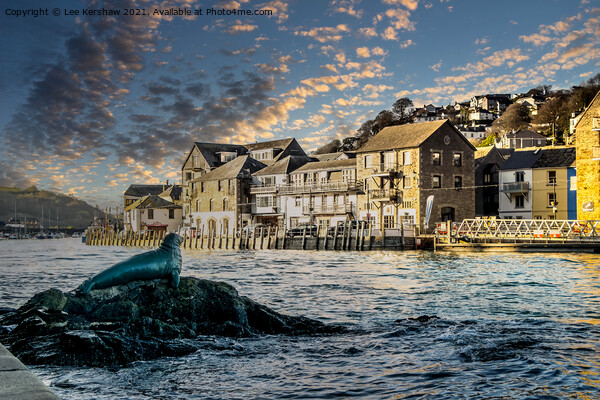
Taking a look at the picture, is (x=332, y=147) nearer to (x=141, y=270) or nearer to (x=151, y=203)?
(x=151, y=203)

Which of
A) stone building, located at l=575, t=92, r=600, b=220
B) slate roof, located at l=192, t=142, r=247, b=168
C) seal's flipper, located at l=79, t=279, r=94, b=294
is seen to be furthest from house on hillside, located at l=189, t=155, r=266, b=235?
seal's flipper, located at l=79, t=279, r=94, b=294

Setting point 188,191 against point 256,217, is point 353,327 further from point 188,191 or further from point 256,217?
point 188,191

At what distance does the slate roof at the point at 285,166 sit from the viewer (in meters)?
83.8

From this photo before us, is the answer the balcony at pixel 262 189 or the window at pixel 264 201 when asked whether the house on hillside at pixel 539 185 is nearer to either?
the balcony at pixel 262 189

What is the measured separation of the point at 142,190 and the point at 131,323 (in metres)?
131

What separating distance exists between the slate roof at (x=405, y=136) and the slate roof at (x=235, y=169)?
22148 millimetres

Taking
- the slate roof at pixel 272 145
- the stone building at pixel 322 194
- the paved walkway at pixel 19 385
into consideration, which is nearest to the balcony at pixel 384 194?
the stone building at pixel 322 194

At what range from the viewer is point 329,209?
75.9m

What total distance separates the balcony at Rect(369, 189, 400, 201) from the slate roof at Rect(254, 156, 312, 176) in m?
17.0

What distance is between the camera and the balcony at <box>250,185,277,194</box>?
82.9m

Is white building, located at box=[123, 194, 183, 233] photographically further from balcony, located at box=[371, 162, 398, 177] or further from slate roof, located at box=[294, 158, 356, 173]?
balcony, located at box=[371, 162, 398, 177]

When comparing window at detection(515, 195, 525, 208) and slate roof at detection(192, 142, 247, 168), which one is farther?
slate roof at detection(192, 142, 247, 168)

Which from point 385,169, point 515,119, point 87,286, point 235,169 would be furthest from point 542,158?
point 515,119

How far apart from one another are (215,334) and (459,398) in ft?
18.1
